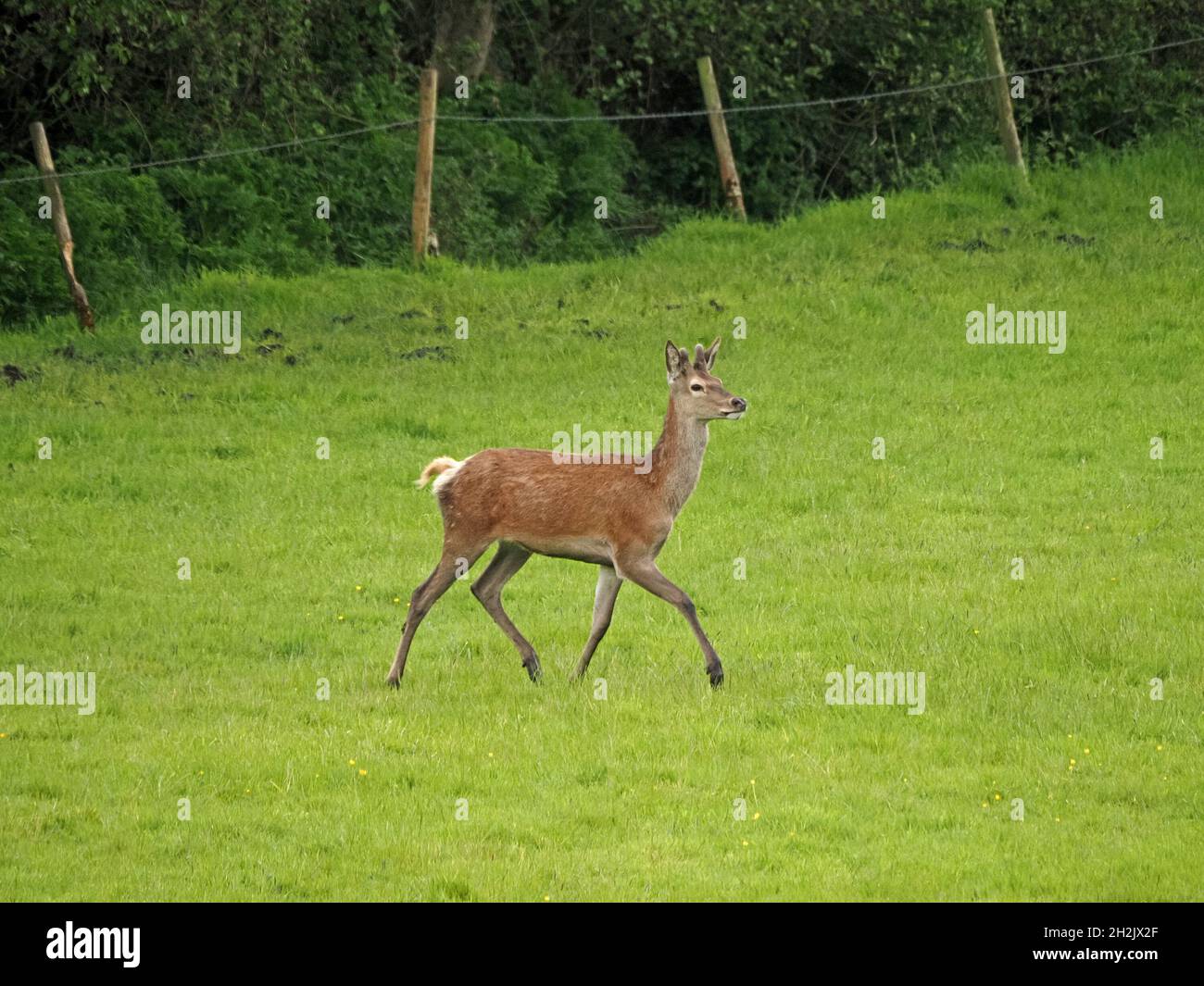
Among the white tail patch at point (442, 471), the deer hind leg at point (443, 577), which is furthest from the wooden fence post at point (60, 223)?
the deer hind leg at point (443, 577)

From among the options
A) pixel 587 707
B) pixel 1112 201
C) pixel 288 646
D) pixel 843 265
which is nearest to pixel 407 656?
pixel 288 646

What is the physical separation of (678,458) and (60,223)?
11409 mm

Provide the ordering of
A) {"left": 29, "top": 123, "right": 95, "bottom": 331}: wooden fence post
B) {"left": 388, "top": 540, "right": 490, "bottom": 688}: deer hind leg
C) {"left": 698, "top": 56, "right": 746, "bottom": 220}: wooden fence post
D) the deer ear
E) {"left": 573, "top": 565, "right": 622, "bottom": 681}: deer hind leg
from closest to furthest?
{"left": 573, "top": 565, "right": 622, "bottom": 681}: deer hind leg < {"left": 388, "top": 540, "right": 490, "bottom": 688}: deer hind leg < the deer ear < {"left": 29, "top": 123, "right": 95, "bottom": 331}: wooden fence post < {"left": 698, "top": 56, "right": 746, "bottom": 220}: wooden fence post

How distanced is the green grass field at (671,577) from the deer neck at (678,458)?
40.9 inches

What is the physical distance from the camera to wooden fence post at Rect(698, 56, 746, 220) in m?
24.1

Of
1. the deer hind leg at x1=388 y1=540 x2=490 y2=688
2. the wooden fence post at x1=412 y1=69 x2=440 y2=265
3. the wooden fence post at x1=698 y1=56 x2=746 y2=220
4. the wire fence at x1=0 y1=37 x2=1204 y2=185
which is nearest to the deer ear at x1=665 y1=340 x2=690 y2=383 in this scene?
the deer hind leg at x1=388 y1=540 x2=490 y2=688

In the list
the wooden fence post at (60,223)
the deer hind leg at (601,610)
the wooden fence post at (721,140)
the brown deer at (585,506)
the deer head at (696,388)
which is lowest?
the deer hind leg at (601,610)

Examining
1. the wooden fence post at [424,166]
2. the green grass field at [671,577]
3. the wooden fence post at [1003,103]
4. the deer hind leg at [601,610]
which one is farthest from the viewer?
the wooden fence post at [1003,103]

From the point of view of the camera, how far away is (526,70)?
28.6 meters

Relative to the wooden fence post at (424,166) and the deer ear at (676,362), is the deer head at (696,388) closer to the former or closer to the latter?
the deer ear at (676,362)

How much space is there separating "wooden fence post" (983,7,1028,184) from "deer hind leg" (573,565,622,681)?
47.4 ft

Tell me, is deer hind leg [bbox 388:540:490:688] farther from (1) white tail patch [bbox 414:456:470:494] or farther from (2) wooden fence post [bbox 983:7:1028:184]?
(2) wooden fence post [bbox 983:7:1028:184]

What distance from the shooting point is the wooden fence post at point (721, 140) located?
79.2 feet
